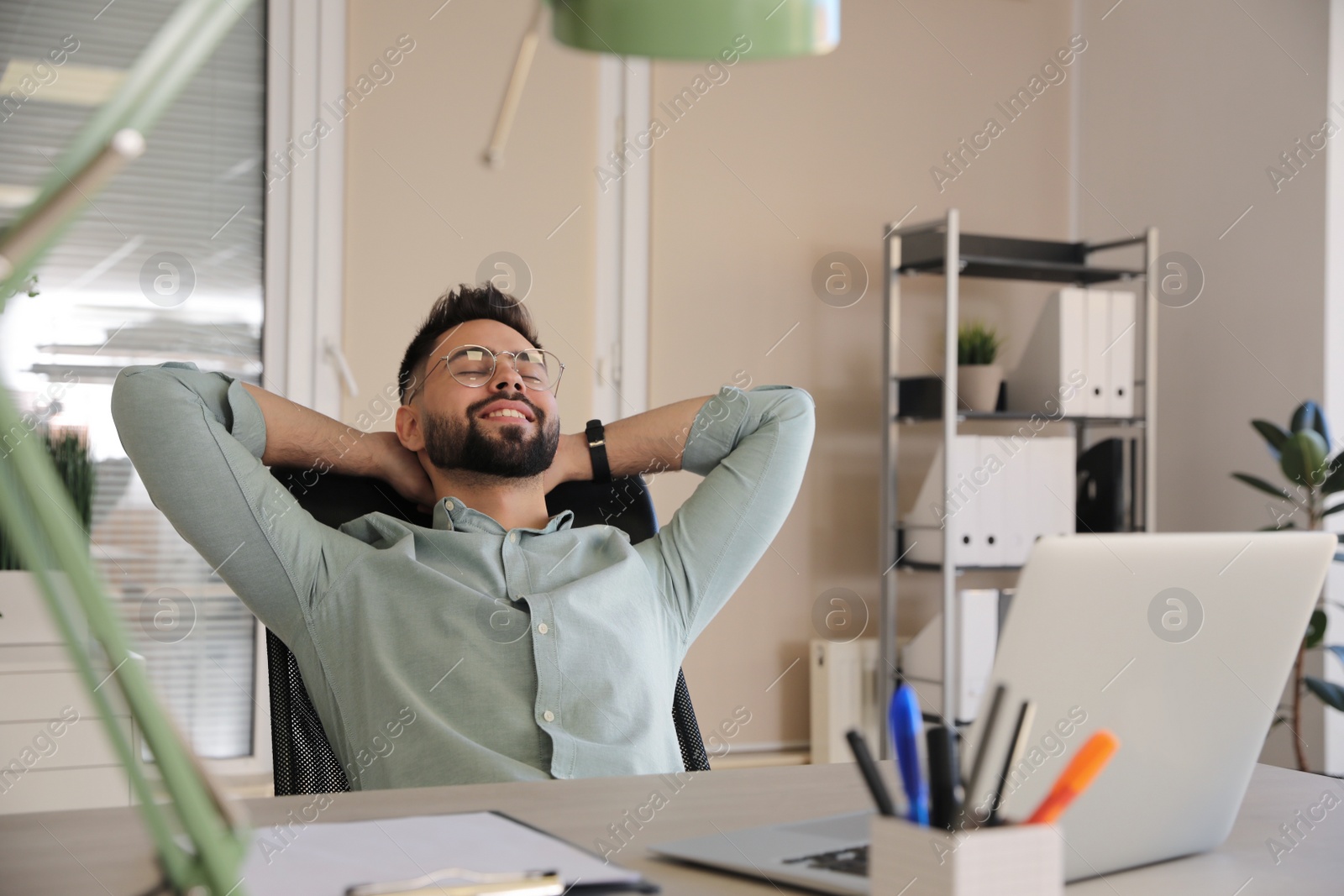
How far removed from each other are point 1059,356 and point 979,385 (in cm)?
24

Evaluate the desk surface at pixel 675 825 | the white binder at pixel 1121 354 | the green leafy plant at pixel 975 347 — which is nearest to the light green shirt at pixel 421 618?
the desk surface at pixel 675 825

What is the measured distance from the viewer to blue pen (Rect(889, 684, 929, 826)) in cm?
55

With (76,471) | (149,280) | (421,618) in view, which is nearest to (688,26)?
(421,618)

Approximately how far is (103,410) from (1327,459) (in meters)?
3.09

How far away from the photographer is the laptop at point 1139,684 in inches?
27.1

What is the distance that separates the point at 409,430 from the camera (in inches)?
71.2

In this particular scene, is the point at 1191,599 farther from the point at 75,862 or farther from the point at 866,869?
the point at 75,862

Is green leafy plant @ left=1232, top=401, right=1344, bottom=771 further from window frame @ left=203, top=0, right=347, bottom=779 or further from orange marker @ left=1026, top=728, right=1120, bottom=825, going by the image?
orange marker @ left=1026, top=728, right=1120, bottom=825

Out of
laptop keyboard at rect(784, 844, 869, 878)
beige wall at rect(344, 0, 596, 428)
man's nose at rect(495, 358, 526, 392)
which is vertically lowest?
laptop keyboard at rect(784, 844, 869, 878)

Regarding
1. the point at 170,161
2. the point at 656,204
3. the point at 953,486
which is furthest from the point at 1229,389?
the point at 170,161

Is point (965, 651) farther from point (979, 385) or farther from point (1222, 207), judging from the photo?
point (1222, 207)

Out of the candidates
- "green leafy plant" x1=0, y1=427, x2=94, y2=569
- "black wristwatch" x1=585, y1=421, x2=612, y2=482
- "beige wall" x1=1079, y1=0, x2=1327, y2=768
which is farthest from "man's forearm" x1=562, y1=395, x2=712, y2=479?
"beige wall" x1=1079, y1=0, x2=1327, y2=768

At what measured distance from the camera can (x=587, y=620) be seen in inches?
59.4

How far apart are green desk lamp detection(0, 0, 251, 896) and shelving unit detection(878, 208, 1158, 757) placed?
→ 3309 millimetres
